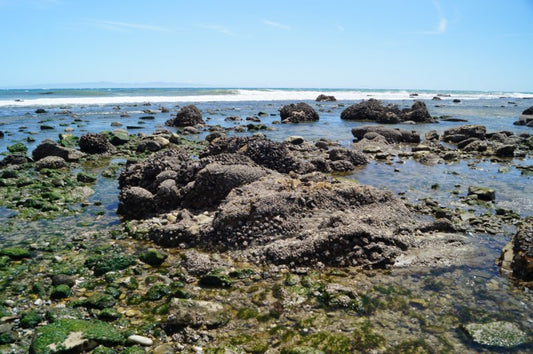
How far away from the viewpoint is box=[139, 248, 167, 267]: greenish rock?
6.40m

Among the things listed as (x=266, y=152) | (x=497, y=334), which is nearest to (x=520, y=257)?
(x=497, y=334)

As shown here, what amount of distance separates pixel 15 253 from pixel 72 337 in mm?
3073

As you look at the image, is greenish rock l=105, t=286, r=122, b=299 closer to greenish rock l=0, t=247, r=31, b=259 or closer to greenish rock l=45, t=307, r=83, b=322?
greenish rock l=45, t=307, r=83, b=322

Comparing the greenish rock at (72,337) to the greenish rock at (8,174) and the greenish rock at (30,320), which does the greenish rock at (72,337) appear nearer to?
the greenish rock at (30,320)

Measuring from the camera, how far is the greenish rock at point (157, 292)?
5.33 m

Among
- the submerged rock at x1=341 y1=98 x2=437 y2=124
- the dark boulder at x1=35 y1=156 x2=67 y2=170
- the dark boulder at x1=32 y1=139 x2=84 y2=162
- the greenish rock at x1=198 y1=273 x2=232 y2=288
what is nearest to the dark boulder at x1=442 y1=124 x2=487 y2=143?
the submerged rock at x1=341 y1=98 x2=437 y2=124

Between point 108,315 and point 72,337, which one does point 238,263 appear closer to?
point 108,315

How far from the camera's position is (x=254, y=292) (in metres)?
5.44

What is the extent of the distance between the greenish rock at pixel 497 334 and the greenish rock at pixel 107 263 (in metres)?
5.11

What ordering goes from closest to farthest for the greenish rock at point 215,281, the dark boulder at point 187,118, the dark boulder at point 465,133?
the greenish rock at point 215,281
the dark boulder at point 465,133
the dark boulder at point 187,118

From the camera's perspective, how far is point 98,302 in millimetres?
5086

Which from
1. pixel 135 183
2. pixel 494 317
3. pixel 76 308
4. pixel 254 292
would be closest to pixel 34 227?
pixel 135 183

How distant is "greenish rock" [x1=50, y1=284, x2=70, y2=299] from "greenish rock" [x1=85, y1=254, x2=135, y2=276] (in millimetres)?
646

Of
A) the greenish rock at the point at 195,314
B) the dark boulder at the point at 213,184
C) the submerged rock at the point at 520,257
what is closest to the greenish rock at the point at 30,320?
the greenish rock at the point at 195,314
